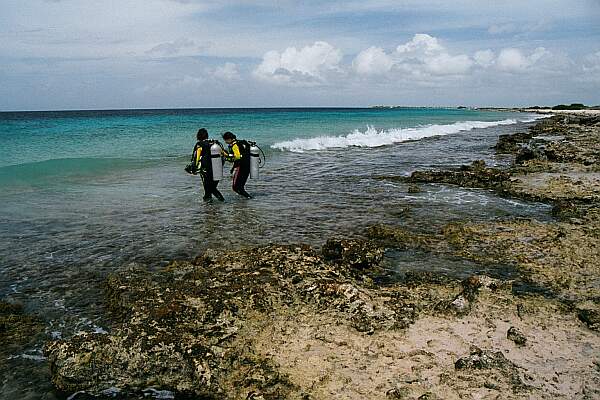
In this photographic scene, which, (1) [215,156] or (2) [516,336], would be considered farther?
(1) [215,156]

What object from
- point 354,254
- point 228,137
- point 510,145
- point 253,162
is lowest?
point 354,254

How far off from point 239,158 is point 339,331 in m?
8.06

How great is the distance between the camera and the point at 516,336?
16.2 feet

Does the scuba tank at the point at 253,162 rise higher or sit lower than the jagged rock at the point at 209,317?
higher

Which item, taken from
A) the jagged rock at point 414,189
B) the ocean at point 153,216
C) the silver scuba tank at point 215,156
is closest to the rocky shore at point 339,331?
the ocean at point 153,216

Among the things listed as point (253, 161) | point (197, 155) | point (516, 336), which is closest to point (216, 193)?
point (197, 155)

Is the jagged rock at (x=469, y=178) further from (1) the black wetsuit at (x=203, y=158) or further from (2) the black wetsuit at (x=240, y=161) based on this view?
(1) the black wetsuit at (x=203, y=158)

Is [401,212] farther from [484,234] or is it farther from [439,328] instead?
[439,328]

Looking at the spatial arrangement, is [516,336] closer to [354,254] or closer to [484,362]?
[484,362]

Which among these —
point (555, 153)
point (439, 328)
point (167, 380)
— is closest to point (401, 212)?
point (439, 328)

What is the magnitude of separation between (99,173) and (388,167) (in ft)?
40.2

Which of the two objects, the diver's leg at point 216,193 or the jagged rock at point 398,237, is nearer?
the jagged rock at point 398,237

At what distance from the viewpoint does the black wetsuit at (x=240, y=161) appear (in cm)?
1230

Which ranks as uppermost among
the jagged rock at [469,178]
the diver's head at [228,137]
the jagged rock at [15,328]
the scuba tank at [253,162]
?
the diver's head at [228,137]
